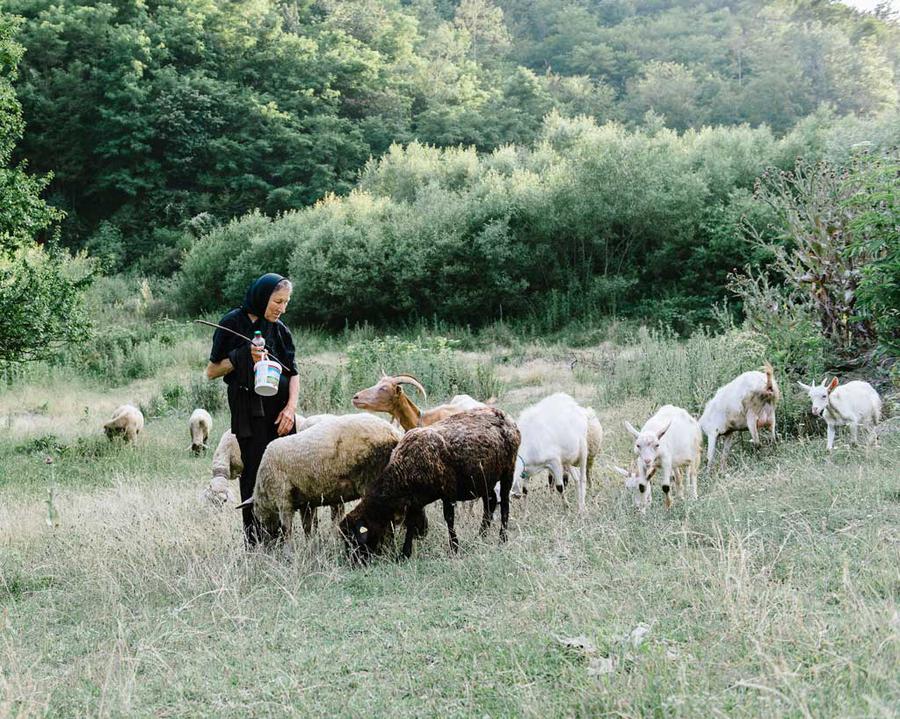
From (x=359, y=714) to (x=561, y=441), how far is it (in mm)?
3891

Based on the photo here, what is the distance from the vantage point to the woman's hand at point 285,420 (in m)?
6.07

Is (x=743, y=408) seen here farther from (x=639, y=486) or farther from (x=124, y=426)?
(x=124, y=426)

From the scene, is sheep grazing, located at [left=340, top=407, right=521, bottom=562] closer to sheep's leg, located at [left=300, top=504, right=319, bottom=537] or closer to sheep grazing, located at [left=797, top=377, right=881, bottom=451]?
sheep's leg, located at [left=300, top=504, right=319, bottom=537]

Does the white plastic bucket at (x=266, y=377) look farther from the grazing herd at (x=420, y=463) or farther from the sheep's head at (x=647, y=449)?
the sheep's head at (x=647, y=449)

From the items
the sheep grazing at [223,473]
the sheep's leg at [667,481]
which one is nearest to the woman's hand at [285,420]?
the sheep grazing at [223,473]

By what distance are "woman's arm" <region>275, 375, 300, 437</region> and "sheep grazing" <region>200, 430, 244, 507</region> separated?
1825mm

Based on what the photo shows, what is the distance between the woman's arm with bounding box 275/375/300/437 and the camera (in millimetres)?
6074

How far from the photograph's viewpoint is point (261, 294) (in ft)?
19.6

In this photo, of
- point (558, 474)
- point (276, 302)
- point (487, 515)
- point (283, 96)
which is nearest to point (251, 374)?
point (276, 302)

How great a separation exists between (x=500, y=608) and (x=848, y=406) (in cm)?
527

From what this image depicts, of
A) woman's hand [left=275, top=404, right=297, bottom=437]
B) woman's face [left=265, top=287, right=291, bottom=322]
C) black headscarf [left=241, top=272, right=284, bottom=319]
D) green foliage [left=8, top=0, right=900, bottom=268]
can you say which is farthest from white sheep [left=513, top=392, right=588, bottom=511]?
green foliage [left=8, top=0, right=900, bottom=268]

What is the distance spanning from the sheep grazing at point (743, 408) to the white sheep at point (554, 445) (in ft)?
6.09

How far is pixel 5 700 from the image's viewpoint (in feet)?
11.9

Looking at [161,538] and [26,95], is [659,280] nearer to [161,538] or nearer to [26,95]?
[161,538]
